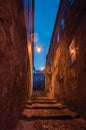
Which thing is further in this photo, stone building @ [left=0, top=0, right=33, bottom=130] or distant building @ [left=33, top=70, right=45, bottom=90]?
distant building @ [left=33, top=70, right=45, bottom=90]

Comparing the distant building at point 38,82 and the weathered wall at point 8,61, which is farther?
the distant building at point 38,82

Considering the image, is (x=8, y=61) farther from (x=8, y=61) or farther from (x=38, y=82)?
(x=38, y=82)

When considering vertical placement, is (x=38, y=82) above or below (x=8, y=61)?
above

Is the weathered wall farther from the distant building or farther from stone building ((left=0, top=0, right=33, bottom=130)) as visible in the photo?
the distant building

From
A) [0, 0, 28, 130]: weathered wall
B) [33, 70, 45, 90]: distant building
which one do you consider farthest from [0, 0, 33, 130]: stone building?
[33, 70, 45, 90]: distant building

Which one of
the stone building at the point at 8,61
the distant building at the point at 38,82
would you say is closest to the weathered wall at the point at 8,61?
the stone building at the point at 8,61

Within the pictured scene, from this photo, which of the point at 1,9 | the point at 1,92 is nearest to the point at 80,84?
the point at 1,92

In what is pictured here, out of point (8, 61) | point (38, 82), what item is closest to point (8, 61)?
point (8, 61)

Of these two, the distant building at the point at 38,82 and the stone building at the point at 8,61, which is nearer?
the stone building at the point at 8,61

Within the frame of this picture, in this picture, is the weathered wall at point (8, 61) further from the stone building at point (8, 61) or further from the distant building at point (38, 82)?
the distant building at point (38, 82)

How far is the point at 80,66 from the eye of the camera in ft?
13.0

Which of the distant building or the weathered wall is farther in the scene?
the distant building

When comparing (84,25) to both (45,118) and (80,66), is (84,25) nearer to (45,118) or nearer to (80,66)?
(80,66)

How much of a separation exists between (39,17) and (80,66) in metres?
64.5
